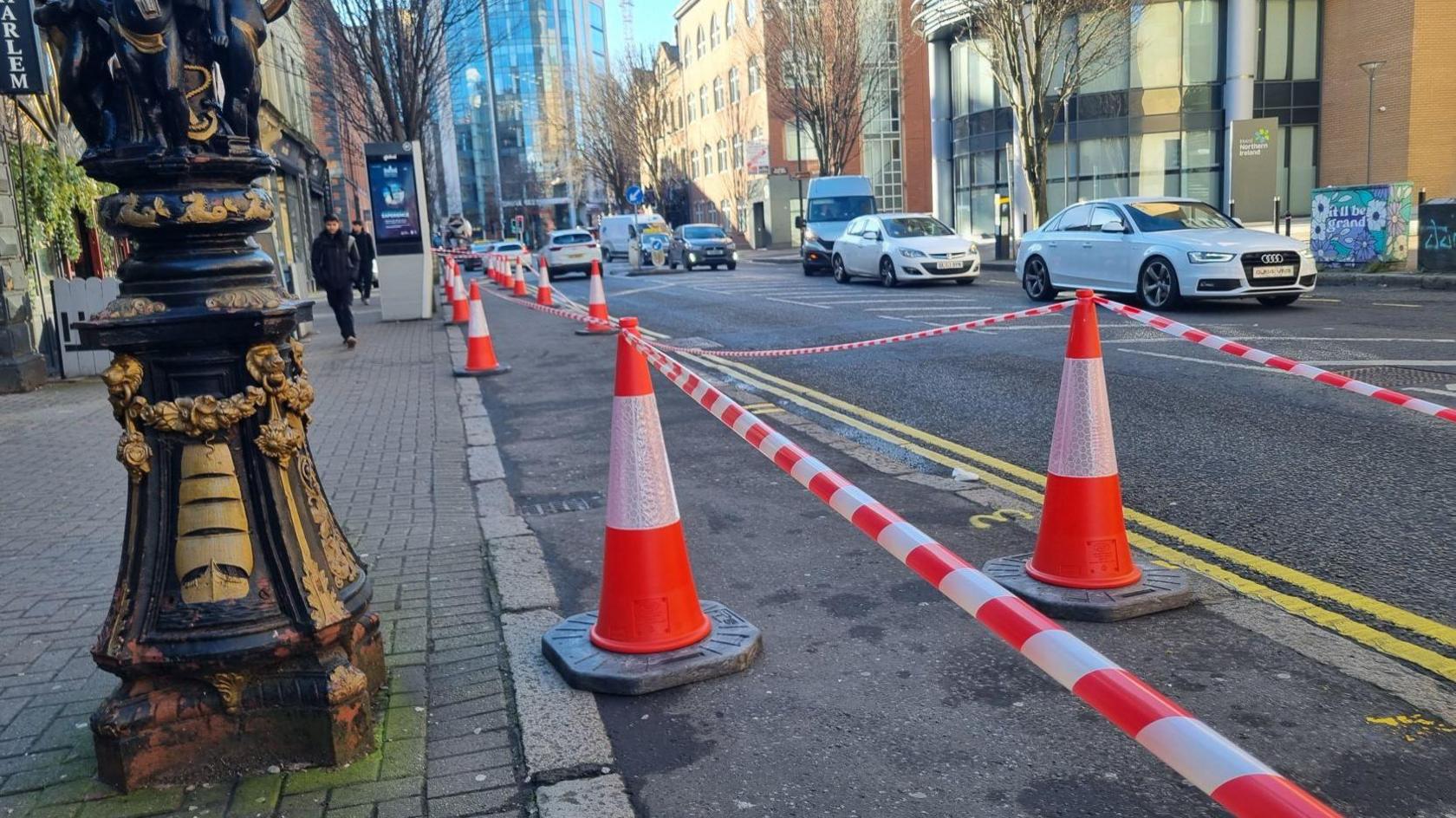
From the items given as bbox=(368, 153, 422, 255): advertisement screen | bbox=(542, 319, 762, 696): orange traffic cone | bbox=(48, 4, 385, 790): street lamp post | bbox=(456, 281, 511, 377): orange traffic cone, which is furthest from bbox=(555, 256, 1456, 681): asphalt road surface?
bbox=(368, 153, 422, 255): advertisement screen

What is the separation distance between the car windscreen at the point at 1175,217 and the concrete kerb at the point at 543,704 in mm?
12323

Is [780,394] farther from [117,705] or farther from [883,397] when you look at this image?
[117,705]

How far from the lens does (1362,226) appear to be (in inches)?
741

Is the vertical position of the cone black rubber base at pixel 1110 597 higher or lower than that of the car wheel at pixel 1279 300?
lower

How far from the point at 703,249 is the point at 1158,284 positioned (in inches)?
793

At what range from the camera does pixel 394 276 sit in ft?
66.2

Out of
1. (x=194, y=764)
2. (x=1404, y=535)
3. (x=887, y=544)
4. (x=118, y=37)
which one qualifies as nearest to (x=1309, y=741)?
(x=887, y=544)

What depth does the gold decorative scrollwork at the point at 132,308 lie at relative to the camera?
3.00 metres

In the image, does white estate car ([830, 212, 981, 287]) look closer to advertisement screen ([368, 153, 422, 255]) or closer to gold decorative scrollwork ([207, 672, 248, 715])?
advertisement screen ([368, 153, 422, 255])

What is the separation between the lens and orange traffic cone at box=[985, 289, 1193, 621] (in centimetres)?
413

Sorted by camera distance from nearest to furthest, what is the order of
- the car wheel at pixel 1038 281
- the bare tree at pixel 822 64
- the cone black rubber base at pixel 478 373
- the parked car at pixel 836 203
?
the cone black rubber base at pixel 478 373 < the car wheel at pixel 1038 281 < the parked car at pixel 836 203 < the bare tree at pixel 822 64

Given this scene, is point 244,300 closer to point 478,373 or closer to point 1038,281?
point 478,373

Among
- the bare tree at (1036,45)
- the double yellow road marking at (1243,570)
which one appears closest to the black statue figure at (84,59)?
the double yellow road marking at (1243,570)

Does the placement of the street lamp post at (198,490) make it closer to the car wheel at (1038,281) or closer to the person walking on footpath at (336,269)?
the person walking on footpath at (336,269)
